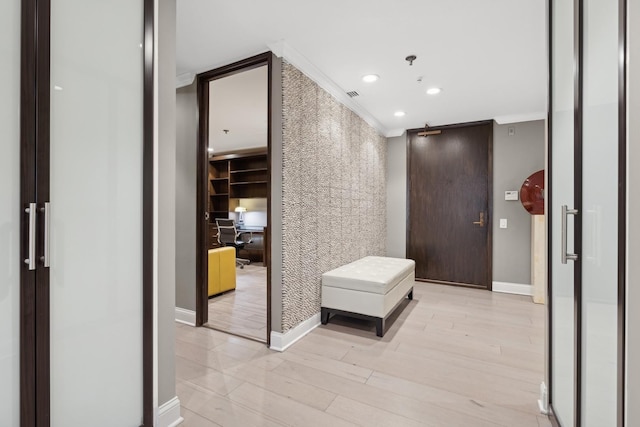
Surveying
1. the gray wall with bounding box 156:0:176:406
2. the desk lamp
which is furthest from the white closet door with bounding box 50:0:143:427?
Answer: the desk lamp

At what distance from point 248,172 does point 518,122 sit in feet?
18.5

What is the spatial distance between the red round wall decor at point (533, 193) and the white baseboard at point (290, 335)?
315 centimetres

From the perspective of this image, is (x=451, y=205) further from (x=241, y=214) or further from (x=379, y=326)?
(x=241, y=214)

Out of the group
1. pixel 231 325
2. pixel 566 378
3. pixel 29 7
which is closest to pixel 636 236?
pixel 566 378

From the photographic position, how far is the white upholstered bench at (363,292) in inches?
105

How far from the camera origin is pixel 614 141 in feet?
2.86

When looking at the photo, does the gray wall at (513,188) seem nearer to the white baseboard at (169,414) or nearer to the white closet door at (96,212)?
the white baseboard at (169,414)

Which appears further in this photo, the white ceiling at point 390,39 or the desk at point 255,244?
the desk at point 255,244

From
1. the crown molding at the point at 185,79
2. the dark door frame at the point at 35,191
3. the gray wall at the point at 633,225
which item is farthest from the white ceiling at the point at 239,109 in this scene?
the gray wall at the point at 633,225

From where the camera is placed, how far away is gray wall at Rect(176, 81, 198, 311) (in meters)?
2.86

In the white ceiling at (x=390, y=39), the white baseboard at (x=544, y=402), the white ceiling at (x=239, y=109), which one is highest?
the white ceiling at (x=239, y=109)

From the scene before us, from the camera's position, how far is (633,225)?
0.75m

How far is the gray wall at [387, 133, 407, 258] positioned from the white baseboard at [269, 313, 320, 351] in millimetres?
2572

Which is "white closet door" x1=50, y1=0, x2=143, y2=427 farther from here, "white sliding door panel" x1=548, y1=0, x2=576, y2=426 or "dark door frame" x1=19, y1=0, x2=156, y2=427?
"white sliding door panel" x1=548, y1=0, x2=576, y2=426
